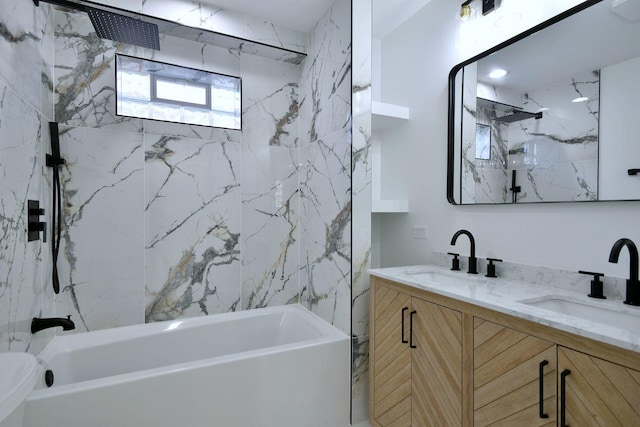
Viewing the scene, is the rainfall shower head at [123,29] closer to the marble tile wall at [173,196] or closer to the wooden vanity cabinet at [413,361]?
the marble tile wall at [173,196]

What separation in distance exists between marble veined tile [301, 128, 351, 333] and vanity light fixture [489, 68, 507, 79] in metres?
0.89

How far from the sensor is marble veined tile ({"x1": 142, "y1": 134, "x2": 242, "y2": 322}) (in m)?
2.26

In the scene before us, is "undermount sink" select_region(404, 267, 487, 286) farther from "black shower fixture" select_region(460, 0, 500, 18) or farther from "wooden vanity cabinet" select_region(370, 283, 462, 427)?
"black shower fixture" select_region(460, 0, 500, 18)

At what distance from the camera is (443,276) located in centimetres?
191

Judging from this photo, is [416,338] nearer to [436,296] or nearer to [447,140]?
[436,296]

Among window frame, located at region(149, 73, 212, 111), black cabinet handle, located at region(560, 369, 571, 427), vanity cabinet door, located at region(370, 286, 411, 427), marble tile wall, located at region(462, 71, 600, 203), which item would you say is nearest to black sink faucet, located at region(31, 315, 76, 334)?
window frame, located at region(149, 73, 212, 111)

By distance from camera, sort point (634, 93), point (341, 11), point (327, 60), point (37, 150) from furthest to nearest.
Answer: point (327, 60) → point (341, 11) → point (37, 150) → point (634, 93)

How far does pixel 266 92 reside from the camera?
263cm

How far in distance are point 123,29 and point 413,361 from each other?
2.49m

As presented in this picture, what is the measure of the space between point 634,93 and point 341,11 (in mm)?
1688

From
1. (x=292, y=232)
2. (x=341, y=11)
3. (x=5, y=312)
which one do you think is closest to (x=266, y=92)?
(x=341, y=11)

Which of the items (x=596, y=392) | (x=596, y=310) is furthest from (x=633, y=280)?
(x=596, y=392)

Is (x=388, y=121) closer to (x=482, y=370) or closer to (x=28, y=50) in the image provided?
(x=482, y=370)

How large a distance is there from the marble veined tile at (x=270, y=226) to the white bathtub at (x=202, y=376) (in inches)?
9.2
